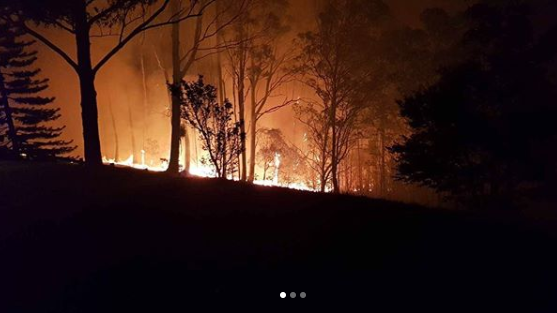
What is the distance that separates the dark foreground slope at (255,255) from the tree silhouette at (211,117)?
6180 millimetres

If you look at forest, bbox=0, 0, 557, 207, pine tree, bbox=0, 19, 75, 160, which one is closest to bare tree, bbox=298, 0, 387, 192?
forest, bbox=0, 0, 557, 207

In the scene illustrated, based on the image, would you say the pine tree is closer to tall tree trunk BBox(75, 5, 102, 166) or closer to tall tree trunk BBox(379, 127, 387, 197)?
tall tree trunk BBox(75, 5, 102, 166)

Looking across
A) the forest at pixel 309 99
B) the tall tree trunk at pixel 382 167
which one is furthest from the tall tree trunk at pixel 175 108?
the tall tree trunk at pixel 382 167

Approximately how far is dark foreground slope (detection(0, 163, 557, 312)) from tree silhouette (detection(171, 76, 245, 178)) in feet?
20.3

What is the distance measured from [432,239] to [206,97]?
9.23 meters

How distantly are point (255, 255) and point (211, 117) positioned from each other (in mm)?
9300

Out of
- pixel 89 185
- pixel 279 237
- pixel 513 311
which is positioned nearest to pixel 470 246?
pixel 513 311

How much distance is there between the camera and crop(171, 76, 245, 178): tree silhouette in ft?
43.9

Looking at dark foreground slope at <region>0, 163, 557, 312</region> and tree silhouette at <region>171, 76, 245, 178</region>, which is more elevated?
tree silhouette at <region>171, 76, 245, 178</region>

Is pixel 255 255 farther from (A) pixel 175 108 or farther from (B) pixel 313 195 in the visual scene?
(A) pixel 175 108

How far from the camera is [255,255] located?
492cm

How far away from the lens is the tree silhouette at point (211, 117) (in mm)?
13375

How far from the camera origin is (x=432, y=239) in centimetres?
560

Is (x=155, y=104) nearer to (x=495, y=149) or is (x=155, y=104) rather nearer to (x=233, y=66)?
(x=233, y=66)
